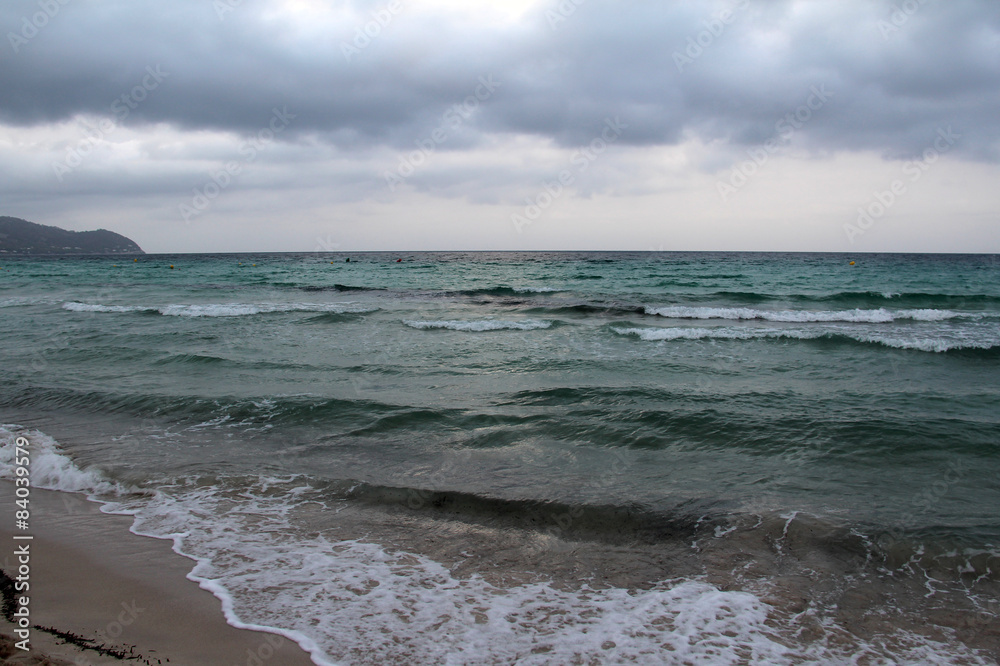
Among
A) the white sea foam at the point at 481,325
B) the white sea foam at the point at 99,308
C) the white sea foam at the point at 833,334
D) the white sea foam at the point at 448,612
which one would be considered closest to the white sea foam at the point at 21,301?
the white sea foam at the point at 99,308

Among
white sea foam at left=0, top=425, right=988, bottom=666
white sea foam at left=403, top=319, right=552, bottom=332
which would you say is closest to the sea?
white sea foam at left=0, top=425, right=988, bottom=666

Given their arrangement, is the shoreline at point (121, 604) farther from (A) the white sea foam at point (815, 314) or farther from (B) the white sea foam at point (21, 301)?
(B) the white sea foam at point (21, 301)

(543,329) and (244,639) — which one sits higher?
(543,329)

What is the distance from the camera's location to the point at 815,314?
70.2 feet

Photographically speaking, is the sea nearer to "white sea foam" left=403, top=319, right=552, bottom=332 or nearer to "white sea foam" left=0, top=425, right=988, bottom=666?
"white sea foam" left=0, top=425, right=988, bottom=666

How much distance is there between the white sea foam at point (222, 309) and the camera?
22.0m

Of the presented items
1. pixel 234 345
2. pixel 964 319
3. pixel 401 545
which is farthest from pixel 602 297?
pixel 401 545

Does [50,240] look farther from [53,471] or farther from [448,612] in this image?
[448,612]

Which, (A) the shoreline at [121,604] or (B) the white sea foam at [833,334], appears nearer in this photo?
(A) the shoreline at [121,604]

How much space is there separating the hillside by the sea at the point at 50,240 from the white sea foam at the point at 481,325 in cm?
16910

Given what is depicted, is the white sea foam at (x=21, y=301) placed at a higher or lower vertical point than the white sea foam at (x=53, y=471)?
higher

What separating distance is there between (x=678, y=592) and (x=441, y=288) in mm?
32245

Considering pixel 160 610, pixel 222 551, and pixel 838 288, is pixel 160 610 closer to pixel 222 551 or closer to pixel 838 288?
pixel 222 551

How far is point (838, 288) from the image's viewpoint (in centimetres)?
3375
